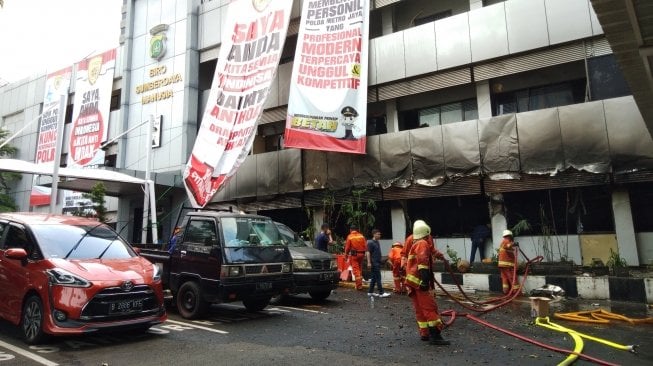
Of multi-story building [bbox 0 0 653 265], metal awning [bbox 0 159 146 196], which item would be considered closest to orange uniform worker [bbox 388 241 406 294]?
multi-story building [bbox 0 0 653 265]

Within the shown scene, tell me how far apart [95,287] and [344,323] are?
13.0 ft

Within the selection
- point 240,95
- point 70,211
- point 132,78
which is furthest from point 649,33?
point 70,211

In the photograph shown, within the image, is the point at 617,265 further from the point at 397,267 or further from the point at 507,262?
the point at 397,267

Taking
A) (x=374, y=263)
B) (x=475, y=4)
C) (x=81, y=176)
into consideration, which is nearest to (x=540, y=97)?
(x=475, y=4)

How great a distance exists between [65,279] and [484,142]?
11.1 meters

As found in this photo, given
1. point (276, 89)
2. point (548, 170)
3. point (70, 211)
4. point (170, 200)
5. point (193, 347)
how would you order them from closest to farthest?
point (193, 347)
point (548, 170)
point (276, 89)
point (170, 200)
point (70, 211)

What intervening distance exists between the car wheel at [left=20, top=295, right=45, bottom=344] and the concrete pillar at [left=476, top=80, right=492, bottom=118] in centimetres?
1266

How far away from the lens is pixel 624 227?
11.5m

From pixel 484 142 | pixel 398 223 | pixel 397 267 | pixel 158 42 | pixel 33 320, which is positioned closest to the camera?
pixel 33 320

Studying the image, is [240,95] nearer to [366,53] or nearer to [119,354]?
[366,53]

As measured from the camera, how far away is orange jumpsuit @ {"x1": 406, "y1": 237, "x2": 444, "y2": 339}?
6348mm

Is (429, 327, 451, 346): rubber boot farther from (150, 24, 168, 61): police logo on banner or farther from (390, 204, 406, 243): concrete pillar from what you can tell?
(150, 24, 168, 61): police logo on banner

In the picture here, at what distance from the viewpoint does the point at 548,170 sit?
12.2 m

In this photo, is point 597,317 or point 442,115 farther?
point 442,115
